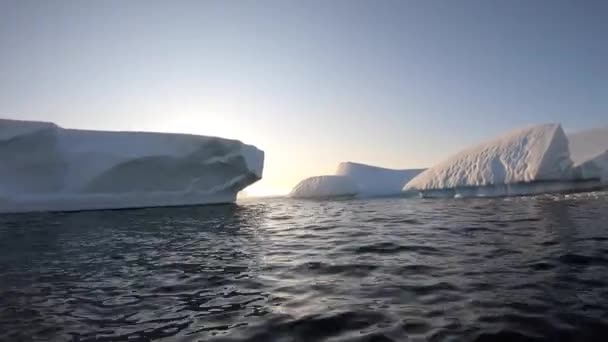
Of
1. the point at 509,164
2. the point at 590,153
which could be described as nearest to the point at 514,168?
the point at 509,164

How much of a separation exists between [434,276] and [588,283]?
1.64 metres

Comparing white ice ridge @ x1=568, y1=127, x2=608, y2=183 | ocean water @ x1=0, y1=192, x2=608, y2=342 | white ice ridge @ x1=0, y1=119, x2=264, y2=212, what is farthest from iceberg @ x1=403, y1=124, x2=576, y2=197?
ocean water @ x1=0, y1=192, x2=608, y2=342

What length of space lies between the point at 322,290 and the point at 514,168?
24167 millimetres

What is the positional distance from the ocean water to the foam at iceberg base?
17.5m

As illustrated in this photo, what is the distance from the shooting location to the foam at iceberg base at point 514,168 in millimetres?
23688

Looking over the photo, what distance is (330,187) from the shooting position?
47.1 m

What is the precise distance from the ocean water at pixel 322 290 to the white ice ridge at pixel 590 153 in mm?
20192

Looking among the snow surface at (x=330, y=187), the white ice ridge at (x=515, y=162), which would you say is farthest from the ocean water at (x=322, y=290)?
the snow surface at (x=330, y=187)

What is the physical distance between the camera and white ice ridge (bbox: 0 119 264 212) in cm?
2153

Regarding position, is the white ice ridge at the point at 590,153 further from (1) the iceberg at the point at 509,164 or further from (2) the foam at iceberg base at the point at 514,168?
(1) the iceberg at the point at 509,164

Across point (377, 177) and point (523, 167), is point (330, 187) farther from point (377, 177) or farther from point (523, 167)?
point (523, 167)

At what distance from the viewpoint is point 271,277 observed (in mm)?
5145

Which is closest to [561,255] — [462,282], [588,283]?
[588,283]

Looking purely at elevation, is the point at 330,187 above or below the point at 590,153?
below
